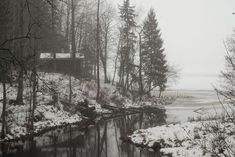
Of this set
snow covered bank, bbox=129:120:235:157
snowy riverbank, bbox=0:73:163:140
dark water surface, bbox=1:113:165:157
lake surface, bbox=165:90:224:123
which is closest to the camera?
snow covered bank, bbox=129:120:235:157

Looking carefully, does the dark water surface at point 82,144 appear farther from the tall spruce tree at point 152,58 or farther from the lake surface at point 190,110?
the tall spruce tree at point 152,58

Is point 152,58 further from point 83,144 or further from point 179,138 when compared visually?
point 179,138

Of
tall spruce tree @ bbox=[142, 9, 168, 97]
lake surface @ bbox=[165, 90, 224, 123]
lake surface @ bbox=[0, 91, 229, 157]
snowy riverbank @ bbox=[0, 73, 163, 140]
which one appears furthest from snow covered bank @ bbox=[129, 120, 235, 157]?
tall spruce tree @ bbox=[142, 9, 168, 97]

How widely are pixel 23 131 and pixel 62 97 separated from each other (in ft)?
35.2

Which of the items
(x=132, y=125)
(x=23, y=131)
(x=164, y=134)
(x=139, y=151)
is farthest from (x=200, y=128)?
(x=23, y=131)

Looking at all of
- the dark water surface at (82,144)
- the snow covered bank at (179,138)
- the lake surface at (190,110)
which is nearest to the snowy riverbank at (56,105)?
the dark water surface at (82,144)

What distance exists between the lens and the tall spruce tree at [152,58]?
4775 centimetres

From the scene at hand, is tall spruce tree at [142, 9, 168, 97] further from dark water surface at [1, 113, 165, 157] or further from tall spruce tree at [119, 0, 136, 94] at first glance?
dark water surface at [1, 113, 165, 157]

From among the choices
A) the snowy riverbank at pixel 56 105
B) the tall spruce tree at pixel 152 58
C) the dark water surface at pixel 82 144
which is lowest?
the dark water surface at pixel 82 144

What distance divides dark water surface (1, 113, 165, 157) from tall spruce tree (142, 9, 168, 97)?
2104 centimetres

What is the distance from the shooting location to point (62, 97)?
32344 mm

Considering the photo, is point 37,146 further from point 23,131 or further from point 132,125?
point 132,125

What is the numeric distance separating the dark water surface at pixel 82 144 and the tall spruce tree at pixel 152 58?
21.0 m

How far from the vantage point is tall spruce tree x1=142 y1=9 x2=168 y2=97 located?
4775cm
